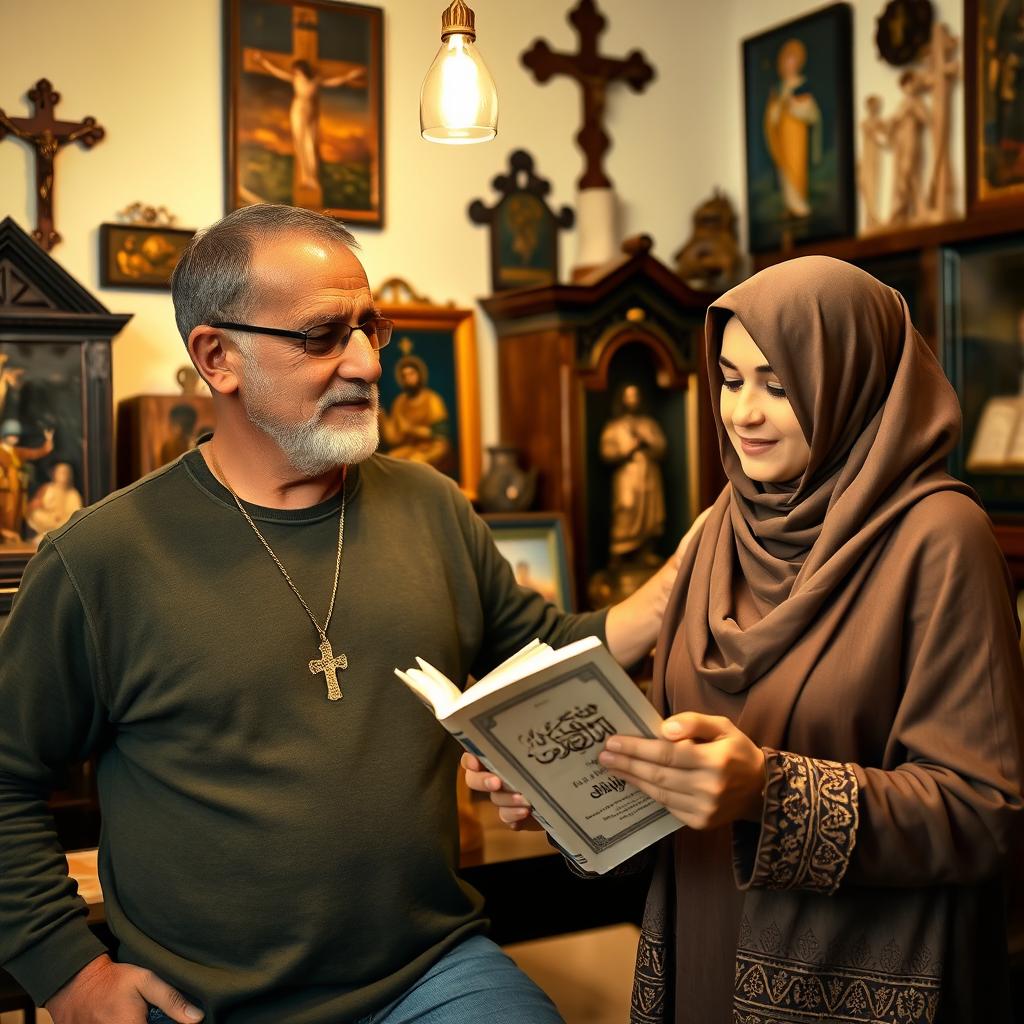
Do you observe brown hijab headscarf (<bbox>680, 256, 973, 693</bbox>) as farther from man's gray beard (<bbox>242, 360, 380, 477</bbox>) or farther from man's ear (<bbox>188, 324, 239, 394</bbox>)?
man's ear (<bbox>188, 324, 239, 394</bbox>)

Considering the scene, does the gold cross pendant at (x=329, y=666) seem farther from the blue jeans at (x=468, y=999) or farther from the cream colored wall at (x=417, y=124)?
the cream colored wall at (x=417, y=124)

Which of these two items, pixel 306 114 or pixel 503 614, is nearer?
pixel 503 614

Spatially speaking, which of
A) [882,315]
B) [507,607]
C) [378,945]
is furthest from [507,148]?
[378,945]

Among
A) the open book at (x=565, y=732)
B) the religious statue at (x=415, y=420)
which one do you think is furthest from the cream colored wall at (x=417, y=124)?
the open book at (x=565, y=732)

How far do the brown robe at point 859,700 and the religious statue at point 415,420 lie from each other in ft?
7.40

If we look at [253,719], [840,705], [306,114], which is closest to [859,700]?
[840,705]

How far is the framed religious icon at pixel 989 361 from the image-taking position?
3.51m

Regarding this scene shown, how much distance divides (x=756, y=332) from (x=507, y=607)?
29.6 inches

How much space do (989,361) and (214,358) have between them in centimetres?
240

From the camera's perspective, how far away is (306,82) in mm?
3861

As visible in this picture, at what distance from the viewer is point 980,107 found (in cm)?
365

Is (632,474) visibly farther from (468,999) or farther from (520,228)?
(468,999)

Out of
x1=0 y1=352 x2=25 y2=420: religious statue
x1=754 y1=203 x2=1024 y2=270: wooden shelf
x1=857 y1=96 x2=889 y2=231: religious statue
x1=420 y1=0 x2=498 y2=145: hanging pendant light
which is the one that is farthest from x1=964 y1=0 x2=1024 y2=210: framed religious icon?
x1=0 y1=352 x2=25 y2=420: religious statue

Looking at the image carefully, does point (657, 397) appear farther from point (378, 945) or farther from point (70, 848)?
point (378, 945)
